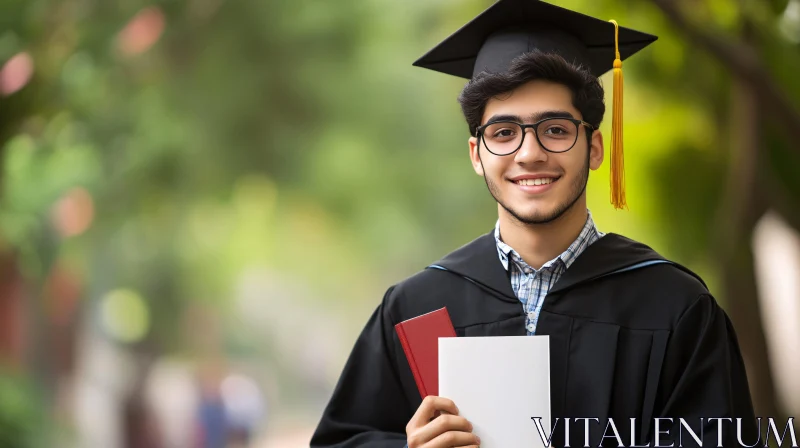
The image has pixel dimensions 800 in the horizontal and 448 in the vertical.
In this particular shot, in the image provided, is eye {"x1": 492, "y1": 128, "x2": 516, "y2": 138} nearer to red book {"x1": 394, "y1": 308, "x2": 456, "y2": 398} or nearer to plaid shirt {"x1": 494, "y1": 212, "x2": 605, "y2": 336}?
plaid shirt {"x1": 494, "y1": 212, "x2": 605, "y2": 336}

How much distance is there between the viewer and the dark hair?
5.77 feet

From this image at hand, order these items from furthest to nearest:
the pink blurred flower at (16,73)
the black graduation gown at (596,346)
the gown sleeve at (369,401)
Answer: the pink blurred flower at (16,73), the gown sleeve at (369,401), the black graduation gown at (596,346)

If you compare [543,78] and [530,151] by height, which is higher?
[543,78]

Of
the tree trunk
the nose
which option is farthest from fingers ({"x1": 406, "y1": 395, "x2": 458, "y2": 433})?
the tree trunk

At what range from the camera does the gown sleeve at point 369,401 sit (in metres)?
1.91

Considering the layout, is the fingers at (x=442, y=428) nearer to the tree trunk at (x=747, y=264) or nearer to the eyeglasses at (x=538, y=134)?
the eyeglasses at (x=538, y=134)

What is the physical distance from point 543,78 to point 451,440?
2.46 feet

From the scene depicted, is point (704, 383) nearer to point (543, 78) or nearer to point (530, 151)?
point (530, 151)

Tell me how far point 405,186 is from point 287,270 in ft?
3.67

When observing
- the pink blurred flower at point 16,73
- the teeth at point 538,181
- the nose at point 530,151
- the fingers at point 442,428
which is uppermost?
the pink blurred flower at point 16,73

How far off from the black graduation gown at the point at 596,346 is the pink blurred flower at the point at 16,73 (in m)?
4.64

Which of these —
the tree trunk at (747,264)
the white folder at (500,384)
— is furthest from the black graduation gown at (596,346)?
the tree trunk at (747,264)

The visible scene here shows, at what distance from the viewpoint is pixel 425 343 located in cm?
173

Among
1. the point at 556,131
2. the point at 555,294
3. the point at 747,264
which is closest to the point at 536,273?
the point at 555,294
